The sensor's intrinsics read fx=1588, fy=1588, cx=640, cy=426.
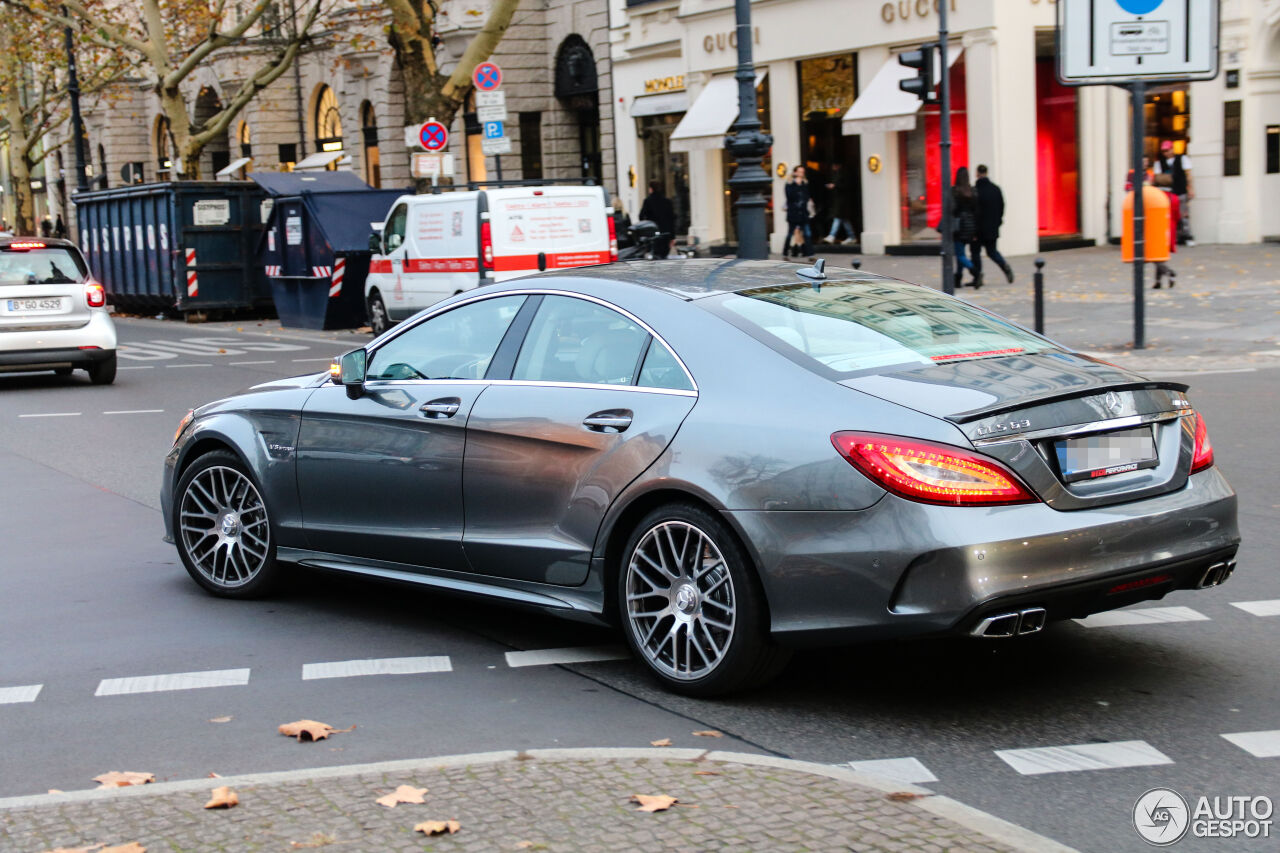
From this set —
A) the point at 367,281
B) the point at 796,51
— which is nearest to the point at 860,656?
the point at 367,281

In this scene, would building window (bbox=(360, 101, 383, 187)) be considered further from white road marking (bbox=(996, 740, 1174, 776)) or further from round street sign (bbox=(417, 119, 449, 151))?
white road marking (bbox=(996, 740, 1174, 776))

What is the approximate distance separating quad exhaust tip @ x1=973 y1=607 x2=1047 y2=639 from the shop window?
1057 inches

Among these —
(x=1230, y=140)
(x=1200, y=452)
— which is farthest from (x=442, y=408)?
(x=1230, y=140)

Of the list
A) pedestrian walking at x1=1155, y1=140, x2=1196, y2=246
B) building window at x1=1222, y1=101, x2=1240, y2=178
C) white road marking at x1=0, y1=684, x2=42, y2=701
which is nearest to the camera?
white road marking at x1=0, y1=684, x2=42, y2=701

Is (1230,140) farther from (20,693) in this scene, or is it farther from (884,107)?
(20,693)

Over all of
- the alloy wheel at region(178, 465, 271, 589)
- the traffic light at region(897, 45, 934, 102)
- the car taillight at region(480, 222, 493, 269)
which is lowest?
the alloy wheel at region(178, 465, 271, 589)

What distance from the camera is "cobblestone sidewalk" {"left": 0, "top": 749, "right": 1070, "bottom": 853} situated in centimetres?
374

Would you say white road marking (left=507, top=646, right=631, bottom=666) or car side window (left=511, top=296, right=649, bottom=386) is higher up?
car side window (left=511, top=296, right=649, bottom=386)

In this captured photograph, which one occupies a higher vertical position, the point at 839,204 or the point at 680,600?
the point at 839,204

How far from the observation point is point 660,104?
118ft

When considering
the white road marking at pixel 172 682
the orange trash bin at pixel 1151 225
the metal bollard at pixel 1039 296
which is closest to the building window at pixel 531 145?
the orange trash bin at pixel 1151 225

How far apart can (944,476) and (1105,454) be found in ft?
2.01

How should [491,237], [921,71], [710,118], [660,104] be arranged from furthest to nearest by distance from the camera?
[660,104], [710,118], [491,237], [921,71]

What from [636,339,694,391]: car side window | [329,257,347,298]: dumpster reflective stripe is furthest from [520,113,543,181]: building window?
[636,339,694,391]: car side window
